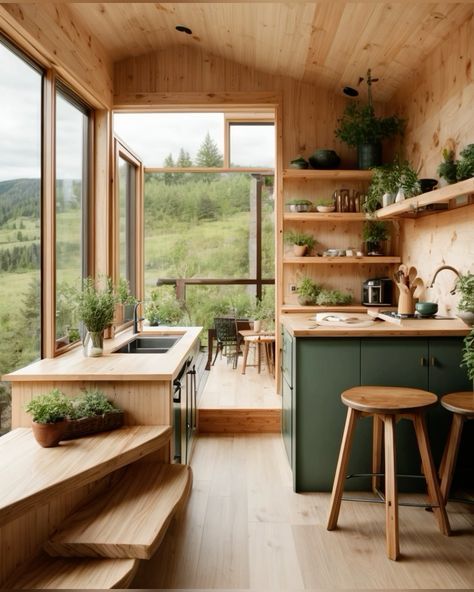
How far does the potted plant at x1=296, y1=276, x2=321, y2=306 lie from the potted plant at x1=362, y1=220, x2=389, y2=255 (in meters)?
0.58

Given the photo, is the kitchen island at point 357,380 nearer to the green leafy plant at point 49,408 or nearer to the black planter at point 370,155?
the green leafy plant at point 49,408

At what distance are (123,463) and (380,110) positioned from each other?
3828 mm

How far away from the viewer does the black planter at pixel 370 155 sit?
173 inches

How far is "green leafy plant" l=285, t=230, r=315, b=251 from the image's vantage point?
4.59 m

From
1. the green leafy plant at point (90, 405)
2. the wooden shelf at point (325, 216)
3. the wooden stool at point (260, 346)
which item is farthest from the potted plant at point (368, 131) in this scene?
the green leafy plant at point (90, 405)

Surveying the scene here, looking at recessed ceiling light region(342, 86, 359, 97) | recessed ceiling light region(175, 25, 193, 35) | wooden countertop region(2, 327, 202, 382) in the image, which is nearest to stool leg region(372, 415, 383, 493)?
wooden countertop region(2, 327, 202, 382)

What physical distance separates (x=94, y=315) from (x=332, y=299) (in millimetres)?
2187

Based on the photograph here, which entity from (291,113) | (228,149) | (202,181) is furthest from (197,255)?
(291,113)

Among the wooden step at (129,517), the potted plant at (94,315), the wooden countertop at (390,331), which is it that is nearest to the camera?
the wooden step at (129,517)

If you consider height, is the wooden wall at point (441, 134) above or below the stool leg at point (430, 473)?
above

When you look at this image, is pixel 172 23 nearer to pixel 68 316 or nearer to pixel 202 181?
pixel 68 316

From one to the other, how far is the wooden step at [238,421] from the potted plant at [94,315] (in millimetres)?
1372

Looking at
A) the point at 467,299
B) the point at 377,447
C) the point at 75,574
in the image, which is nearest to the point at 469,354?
the point at 467,299

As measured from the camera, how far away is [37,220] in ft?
9.91
